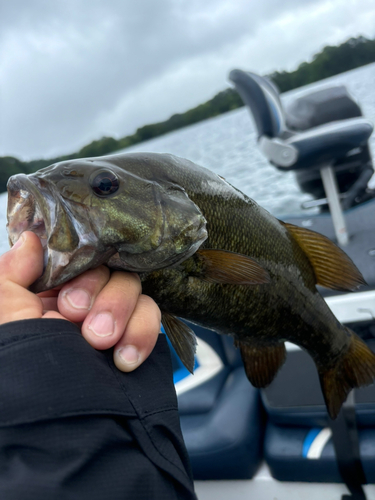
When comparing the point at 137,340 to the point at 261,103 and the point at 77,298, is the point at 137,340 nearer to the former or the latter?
the point at 77,298

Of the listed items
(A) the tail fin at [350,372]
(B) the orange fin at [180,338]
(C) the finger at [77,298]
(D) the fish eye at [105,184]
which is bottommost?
(A) the tail fin at [350,372]

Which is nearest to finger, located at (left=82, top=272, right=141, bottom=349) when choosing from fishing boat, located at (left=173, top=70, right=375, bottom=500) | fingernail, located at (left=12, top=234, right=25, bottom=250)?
fingernail, located at (left=12, top=234, right=25, bottom=250)

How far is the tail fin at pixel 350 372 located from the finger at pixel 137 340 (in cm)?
105

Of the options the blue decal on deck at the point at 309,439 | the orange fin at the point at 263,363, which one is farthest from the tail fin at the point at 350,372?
the blue decal on deck at the point at 309,439

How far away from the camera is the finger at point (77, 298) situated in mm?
1157

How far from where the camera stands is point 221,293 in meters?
1.51

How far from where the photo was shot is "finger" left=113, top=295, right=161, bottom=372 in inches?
46.0

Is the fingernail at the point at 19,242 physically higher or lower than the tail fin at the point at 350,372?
higher

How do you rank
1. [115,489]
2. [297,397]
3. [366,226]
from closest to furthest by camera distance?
[115,489] < [297,397] < [366,226]

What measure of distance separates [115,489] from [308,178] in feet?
14.9

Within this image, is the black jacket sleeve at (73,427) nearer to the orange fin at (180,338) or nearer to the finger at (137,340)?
the finger at (137,340)

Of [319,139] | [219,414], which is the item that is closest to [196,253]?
[219,414]

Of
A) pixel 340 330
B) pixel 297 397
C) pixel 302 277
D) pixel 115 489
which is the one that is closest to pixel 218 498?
pixel 297 397

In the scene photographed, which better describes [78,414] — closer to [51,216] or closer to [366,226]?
[51,216]
